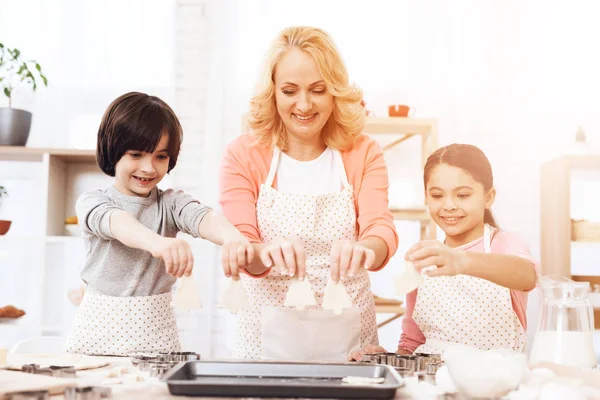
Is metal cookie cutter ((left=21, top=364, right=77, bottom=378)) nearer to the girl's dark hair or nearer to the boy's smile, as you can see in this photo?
the boy's smile

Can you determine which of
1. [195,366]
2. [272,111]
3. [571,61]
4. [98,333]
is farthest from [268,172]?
[571,61]

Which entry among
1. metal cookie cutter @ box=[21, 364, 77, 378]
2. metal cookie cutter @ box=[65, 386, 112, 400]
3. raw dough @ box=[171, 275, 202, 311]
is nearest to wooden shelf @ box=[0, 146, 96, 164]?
raw dough @ box=[171, 275, 202, 311]

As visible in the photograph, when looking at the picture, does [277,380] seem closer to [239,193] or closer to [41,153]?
[239,193]

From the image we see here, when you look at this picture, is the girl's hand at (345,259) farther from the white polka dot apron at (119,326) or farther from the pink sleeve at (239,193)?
the white polka dot apron at (119,326)

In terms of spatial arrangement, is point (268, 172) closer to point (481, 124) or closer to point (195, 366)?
point (195, 366)

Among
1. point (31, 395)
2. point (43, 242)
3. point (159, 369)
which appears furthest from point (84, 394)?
point (43, 242)

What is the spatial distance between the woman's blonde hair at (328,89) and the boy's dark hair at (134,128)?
→ 0.21m

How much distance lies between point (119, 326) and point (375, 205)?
0.65m

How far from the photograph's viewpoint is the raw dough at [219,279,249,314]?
4.14ft

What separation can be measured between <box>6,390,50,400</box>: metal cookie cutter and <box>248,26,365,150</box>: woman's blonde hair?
3.06 ft

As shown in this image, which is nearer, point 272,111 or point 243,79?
point 272,111

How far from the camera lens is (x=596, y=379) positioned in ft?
3.34

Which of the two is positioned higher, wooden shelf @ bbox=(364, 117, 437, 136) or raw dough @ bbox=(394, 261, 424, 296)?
wooden shelf @ bbox=(364, 117, 437, 136)

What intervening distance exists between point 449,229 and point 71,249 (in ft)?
7.19
